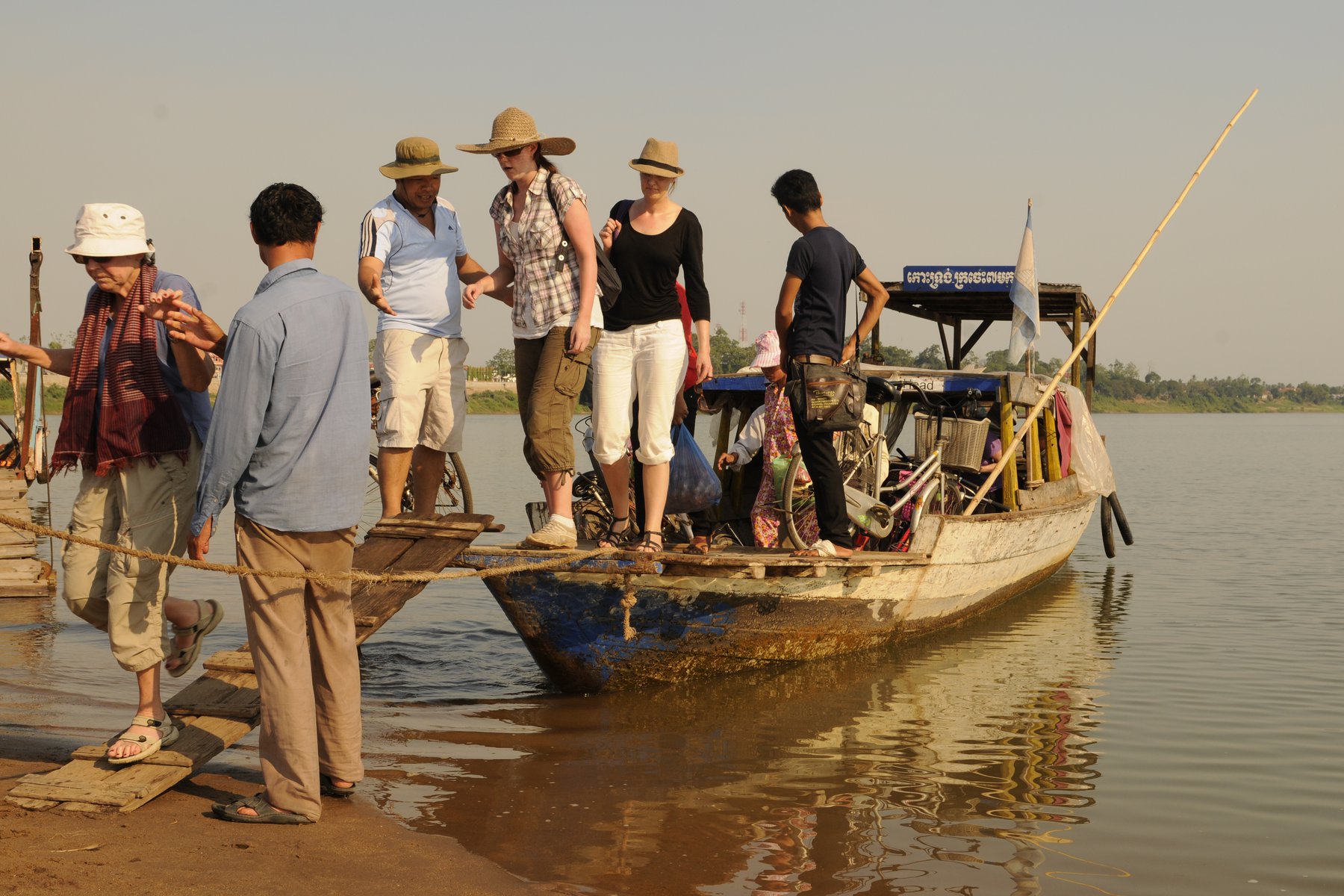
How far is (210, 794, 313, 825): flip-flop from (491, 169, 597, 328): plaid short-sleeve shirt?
2.91 meters

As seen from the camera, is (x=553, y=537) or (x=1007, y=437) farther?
(x=1007, y=437)

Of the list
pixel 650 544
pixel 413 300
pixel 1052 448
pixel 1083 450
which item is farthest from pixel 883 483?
pixel 1083 450

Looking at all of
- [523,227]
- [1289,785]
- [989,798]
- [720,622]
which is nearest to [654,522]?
[720,622]

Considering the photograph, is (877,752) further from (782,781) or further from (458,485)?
(458,485)

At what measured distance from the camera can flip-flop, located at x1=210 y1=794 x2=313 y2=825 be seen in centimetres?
436

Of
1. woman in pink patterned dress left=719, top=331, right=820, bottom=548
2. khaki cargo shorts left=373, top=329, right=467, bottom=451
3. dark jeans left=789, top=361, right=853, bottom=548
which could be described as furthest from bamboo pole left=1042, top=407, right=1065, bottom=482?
khaki cargo shorts left=373, top=329, right=467, bottom=451

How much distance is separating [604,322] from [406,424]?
1.22m

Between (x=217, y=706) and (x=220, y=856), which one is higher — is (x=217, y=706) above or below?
above

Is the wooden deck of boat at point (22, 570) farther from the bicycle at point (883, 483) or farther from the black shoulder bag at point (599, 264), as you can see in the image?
the bicycle at point (883, 483)

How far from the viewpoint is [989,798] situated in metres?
6.12

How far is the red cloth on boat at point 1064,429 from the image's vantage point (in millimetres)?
12562

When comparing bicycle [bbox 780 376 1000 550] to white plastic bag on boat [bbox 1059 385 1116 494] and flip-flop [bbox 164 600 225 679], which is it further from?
flip-flop [bbox 164 600 225 679]

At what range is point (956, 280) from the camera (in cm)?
1323

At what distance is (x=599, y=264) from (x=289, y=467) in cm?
265
